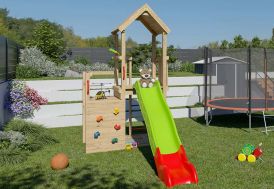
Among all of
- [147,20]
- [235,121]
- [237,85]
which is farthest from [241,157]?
[237,85]

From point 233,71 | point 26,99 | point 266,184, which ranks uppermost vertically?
point 233,71

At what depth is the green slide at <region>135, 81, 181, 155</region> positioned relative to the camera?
21.4ft

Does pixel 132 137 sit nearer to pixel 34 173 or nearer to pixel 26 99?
pixel 34 173

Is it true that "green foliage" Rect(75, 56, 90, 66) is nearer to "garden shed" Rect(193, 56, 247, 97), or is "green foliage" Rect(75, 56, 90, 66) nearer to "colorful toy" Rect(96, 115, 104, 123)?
"garden shed" Rect(193, 56, 247, 97)

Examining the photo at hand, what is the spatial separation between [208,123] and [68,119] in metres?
4.95

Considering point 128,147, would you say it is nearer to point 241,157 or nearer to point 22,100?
point 241,157

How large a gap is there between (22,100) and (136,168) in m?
6.53

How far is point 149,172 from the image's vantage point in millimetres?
6184

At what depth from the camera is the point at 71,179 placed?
5.79m

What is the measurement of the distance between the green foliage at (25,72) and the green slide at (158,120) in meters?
10.8

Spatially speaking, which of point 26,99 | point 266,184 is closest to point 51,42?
point 26,99

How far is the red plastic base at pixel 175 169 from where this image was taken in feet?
18.2

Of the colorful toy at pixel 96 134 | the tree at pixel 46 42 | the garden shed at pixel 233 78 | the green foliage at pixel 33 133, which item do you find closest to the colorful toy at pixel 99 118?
the colorful toy at pixel 96 134

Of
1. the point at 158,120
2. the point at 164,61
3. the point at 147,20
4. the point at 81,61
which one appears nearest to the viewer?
the point at 158,120
